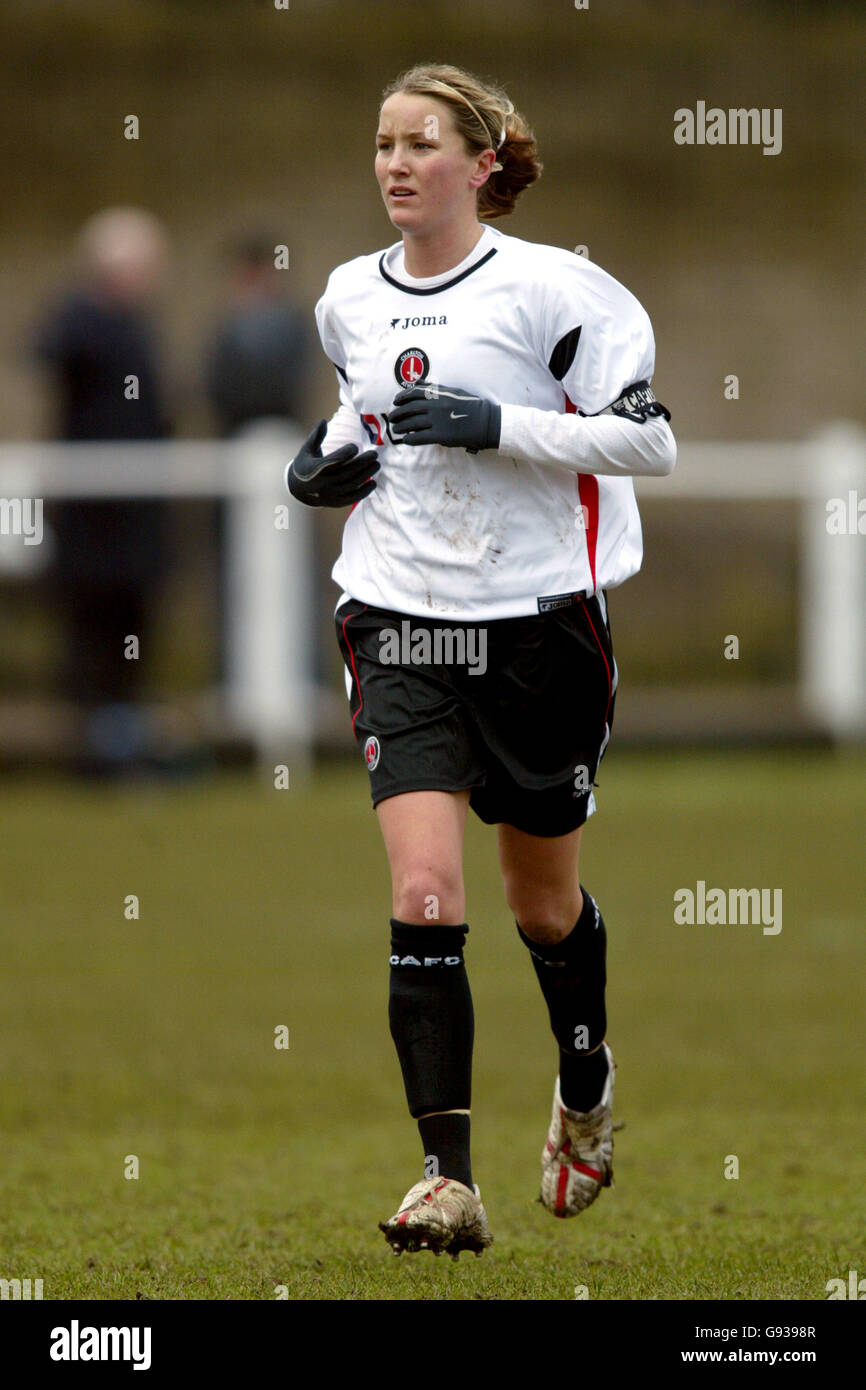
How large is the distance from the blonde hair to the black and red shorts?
849 mm

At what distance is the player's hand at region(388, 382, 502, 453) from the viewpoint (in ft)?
14.8

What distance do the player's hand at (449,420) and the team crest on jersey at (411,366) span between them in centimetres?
9

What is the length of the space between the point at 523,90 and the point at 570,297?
19.6 meters

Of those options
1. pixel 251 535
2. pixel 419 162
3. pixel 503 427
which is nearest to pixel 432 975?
pixel 503 427

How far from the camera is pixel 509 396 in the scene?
4684 mm

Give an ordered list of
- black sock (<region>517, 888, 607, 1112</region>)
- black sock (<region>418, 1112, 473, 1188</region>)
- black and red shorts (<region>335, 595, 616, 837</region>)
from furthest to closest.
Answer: black sock (<region>517, 888, 607, 1112</region>) → black and red shorts (<region>335, 595, 616, 837</region>) → black sock (<region>418, 1112, 473, 1188</region>)

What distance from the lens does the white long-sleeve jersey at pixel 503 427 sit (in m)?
4.61

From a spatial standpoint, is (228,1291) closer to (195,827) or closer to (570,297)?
(570,297)

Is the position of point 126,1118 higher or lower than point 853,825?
lower

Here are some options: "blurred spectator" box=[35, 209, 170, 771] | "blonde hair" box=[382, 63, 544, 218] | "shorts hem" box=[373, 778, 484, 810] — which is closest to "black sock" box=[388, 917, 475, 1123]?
"shorts hem" box=[373, 778, 484, 810]

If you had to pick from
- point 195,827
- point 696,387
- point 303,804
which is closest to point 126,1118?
point 195,827

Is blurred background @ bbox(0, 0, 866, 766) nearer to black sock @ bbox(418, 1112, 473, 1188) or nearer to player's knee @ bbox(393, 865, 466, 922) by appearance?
player's knee @ bbox(393, 865, 466, 922)

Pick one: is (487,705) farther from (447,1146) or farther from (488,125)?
(488,125)

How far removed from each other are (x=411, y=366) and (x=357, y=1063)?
9.35 ft
